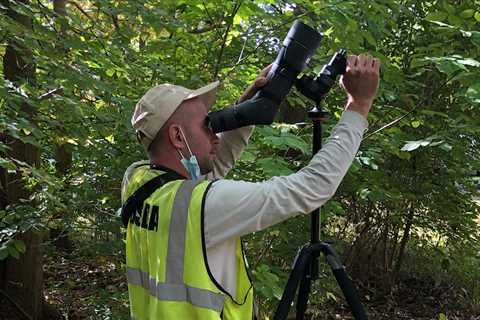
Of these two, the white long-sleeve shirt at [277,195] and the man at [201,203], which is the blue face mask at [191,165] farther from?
Result: the white long-sleeve shirt at [277,195]

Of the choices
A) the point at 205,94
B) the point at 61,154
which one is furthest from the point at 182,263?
the point at 61,154

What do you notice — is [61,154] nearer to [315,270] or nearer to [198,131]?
[198,131]

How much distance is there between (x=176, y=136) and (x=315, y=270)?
60 centimetres

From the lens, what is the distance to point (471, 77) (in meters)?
2.12

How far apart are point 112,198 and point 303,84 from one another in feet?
6.73

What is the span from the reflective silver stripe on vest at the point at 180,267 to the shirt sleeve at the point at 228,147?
48 cm

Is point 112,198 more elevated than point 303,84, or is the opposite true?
point 303,84

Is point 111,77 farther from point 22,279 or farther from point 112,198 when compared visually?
point 22,279

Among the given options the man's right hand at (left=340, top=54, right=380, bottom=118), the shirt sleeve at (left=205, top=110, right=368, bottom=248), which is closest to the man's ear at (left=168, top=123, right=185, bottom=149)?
the shirt sleeve at (left=205, top=110, right=368, bottom=248)

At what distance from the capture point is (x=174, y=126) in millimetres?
1428

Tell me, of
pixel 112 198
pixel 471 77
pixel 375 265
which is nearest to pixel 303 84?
pixel 471 77

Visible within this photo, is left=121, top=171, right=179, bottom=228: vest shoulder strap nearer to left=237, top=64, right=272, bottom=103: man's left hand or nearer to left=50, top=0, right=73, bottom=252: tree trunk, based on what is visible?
left=237, top=64, right=272, bottom=103: man's left hand

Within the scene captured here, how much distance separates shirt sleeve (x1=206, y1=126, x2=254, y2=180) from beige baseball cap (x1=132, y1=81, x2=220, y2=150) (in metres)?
0.32

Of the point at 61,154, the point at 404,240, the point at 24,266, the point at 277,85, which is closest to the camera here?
the point at 277,85
